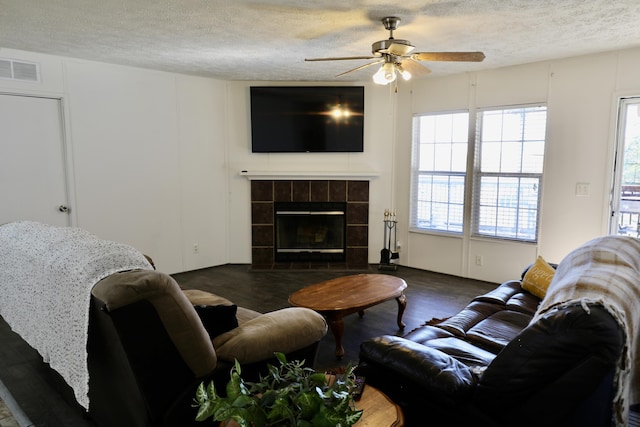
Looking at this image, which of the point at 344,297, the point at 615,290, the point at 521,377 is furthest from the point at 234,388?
the point at 344,297

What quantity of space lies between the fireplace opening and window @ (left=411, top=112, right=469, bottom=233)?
1.04 metres

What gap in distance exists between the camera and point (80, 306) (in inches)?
67.3

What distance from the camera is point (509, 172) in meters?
4.76

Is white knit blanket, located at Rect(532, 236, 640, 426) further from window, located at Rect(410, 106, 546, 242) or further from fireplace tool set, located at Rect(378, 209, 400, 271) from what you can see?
fireplace tool set, located at Rect(378, 209, 400, 271)

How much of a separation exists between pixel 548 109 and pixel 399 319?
9.10 ft

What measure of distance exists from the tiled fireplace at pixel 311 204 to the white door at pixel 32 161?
7.43ft

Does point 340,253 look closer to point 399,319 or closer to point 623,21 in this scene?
point 399,319

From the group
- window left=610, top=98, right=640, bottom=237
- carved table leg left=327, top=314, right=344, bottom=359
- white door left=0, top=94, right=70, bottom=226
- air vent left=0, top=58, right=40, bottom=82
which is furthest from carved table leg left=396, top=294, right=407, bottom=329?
air vent left=0, top=58, right=40, bottom=82

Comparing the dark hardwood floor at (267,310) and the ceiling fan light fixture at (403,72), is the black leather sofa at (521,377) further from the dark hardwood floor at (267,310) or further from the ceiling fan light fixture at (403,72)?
the ceiling fan light fixture at (403,72)

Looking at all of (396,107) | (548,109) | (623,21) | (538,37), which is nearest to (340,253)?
(396,107)

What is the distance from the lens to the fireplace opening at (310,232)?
5.72 meters

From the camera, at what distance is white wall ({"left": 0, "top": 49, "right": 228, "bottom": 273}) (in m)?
4.35

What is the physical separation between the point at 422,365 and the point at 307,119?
4.31 m

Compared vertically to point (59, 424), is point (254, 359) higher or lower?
higher
